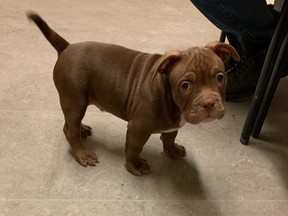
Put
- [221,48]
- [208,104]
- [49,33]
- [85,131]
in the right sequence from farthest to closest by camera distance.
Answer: [85,131] < [49,33] < [221,48] < [208,104]

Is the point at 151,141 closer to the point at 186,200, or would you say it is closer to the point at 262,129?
the point at 186,200

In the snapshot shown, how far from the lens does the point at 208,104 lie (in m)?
1.11

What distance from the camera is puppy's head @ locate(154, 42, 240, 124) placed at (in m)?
1.12

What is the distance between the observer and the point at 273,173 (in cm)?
152

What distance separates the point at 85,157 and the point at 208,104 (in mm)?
592

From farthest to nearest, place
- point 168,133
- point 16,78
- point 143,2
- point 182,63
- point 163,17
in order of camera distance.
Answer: point 143,2
point 163,17
point 16,78
point 168,133
point 182,63

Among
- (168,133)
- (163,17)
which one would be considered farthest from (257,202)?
(163,17)

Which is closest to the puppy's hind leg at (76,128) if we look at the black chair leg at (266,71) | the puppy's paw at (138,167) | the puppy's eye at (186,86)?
the puppy's paw at (138,167)

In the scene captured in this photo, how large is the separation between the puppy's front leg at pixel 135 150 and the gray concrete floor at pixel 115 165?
3cm

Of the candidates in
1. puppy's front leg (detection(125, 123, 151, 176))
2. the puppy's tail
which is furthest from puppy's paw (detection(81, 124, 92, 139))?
the puppy's tail

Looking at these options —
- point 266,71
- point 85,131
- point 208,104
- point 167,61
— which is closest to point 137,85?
point 167,61

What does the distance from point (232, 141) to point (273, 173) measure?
0.22 m

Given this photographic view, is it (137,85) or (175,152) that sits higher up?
(137,85)

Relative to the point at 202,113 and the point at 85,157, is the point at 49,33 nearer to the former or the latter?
the point at 85,157
